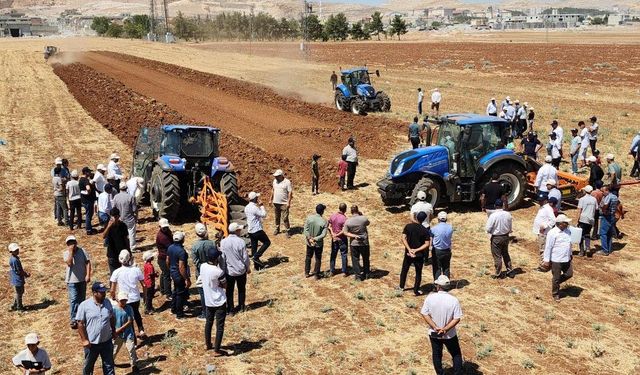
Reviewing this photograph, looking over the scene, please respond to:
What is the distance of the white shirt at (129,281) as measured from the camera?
32.5 ft

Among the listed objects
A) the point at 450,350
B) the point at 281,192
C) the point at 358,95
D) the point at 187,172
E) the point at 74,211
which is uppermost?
the point at 358,95

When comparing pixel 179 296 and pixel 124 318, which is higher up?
pixel 124 318

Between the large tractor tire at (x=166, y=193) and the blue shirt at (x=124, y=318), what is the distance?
20.6ft

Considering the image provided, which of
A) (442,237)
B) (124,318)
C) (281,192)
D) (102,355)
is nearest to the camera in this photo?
(102,355)

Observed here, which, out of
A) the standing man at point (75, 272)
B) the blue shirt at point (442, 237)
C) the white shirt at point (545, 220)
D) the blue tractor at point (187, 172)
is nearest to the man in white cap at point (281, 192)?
the blue tractor at point (187, 172)

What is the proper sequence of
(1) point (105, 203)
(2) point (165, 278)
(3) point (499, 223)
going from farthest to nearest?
(1) point (105, 203) < (3) point (499, 223) < (2) point (165, 278)

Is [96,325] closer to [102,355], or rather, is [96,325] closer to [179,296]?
[102,355]

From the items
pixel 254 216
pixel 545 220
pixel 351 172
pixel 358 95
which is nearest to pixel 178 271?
pixel 254 216

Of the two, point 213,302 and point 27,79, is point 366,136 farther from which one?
point 27,79

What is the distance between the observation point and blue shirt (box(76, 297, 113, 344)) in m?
8.51

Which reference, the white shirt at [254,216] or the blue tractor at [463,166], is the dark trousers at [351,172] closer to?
the blue tractor at [463,166]

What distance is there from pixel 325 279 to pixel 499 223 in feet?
11.3

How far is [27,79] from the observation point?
4716cm

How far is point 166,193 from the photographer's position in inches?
613
